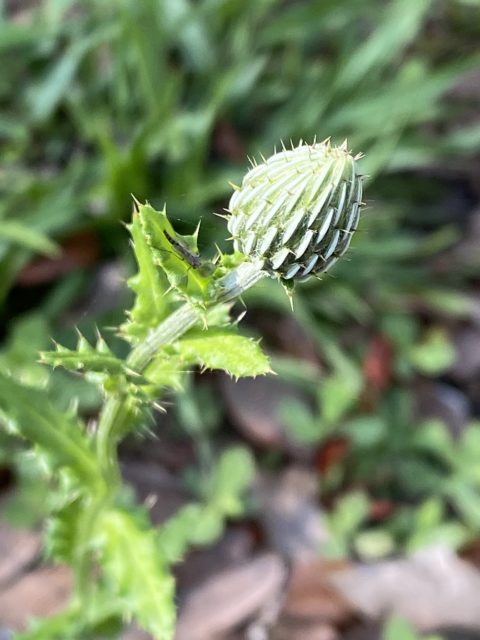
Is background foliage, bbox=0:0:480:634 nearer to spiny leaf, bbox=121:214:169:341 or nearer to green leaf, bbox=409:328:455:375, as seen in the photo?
green leaf, bbox=409:328:455:375

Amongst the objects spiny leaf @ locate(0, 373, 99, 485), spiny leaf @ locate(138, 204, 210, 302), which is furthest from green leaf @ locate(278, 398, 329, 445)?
spiny leaf @ locate(138, 204, 210, 302)

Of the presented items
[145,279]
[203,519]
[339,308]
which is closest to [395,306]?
[339,308]

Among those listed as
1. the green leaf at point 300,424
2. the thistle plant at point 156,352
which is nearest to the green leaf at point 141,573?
the thistle plant at point 156,352

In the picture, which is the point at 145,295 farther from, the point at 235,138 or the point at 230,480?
the point at 235,138

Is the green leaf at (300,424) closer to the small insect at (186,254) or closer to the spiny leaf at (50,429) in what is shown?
the spiny leaf at (50,429)

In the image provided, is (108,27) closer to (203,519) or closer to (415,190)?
(415,190)
